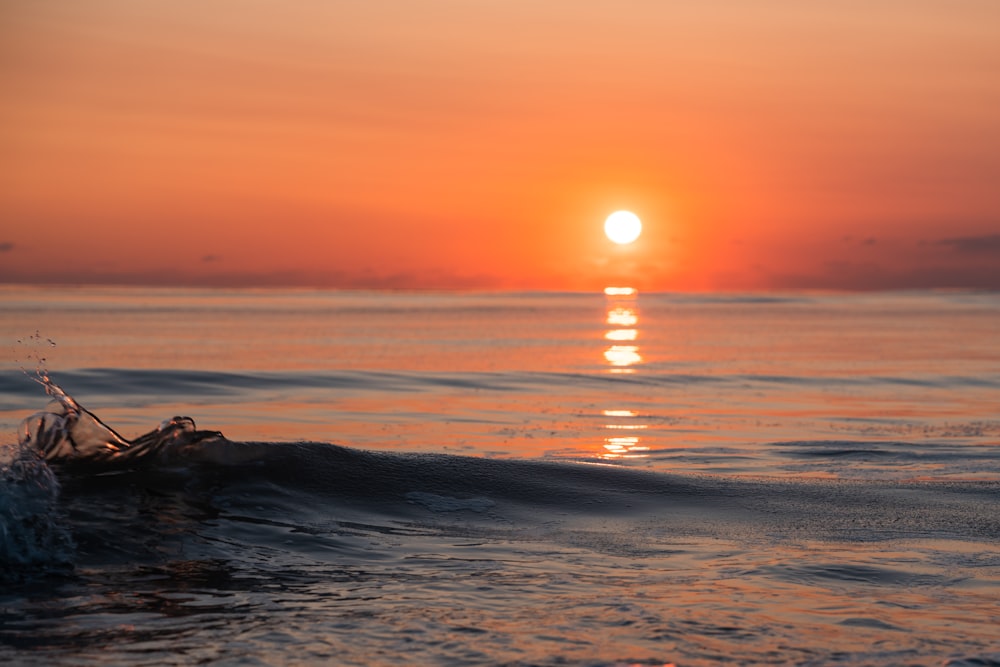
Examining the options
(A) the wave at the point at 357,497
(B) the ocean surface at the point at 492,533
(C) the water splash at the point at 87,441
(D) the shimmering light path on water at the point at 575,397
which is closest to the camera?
(B) the ocean surface at the point at 492,533

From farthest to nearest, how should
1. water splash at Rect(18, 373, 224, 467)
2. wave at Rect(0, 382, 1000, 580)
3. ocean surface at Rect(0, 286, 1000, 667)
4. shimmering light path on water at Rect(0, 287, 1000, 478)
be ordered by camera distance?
shimmering light path on water at Rect(0, 287, 1000, 478) < water splash at Rect(18, 373, 224, 467) < wave at Rect(0, 382, 1000, 580) < ocean surface at Rect(0, 286, 1000, 667)

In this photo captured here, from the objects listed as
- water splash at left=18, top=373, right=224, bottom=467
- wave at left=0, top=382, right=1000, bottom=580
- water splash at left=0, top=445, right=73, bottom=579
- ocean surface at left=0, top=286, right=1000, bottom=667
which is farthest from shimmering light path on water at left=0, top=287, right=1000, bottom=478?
water splash at left=0, top=445, right=73, bottom=579

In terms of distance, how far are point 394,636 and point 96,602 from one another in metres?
2.39

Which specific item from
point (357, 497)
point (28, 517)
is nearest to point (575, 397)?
point (357, 497)

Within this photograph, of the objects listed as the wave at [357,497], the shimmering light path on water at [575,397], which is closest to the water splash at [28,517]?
the wave at [357,497]

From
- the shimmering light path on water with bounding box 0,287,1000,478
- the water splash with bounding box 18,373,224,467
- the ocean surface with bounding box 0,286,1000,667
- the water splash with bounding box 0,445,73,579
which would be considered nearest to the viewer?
the ocean surface with bounding box 0,286,1000,667

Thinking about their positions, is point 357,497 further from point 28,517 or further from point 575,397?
point 575,397

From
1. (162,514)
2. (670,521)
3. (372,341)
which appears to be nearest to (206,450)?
(162,514)

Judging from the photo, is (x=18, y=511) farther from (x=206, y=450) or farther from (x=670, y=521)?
(x=670, y=521)

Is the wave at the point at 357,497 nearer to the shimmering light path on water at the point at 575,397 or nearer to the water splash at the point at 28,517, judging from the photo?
the water splash at the point at 28,517

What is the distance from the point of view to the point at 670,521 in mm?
11227

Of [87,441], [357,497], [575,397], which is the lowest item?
[357,497]

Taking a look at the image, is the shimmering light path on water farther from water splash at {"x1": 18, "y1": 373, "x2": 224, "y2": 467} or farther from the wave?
water splash at {"x1": 18, "y1": 373, "x2": 224, "y2": 467}

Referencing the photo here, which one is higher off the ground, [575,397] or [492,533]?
[575,397]
